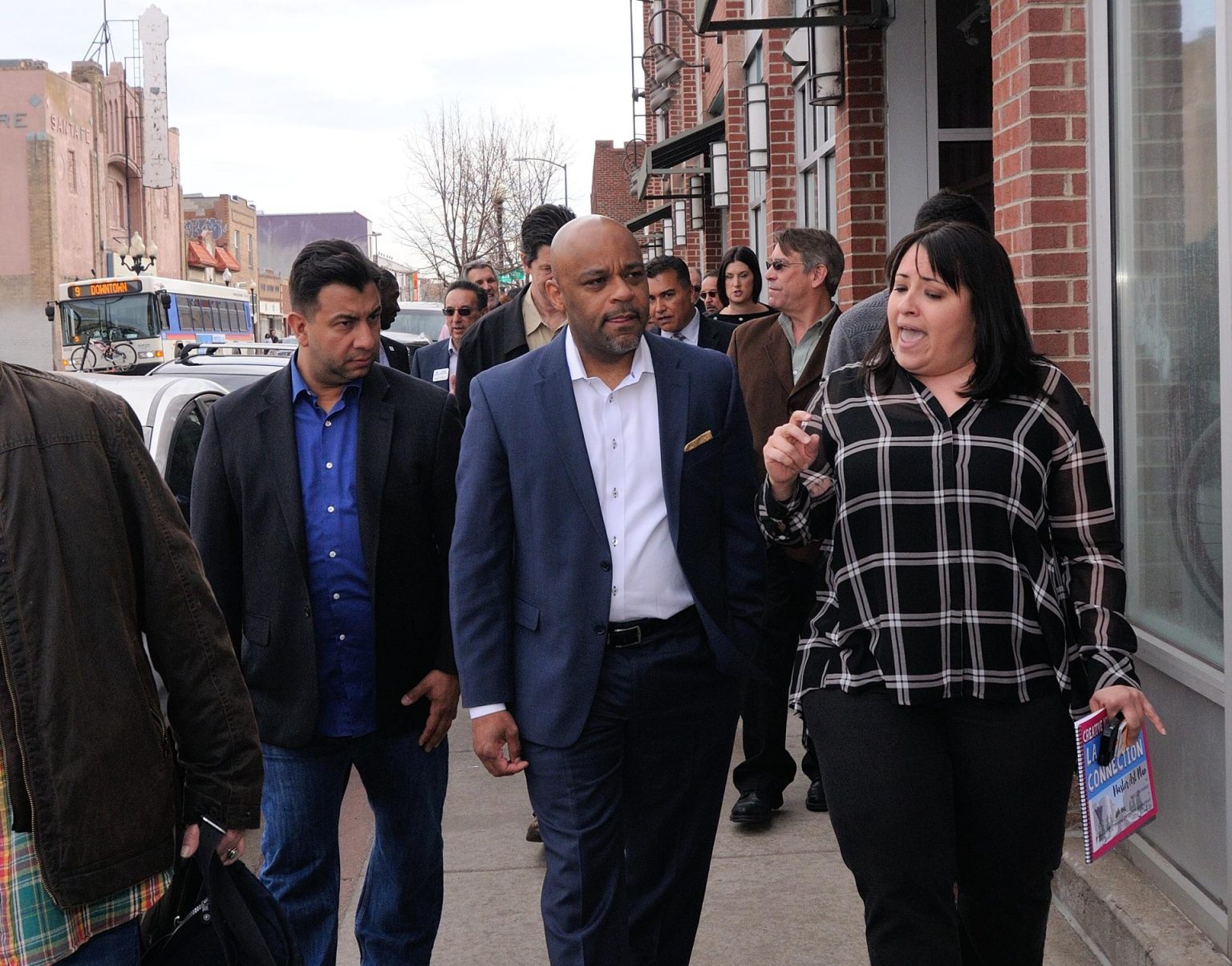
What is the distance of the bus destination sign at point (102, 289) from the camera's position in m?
35.7

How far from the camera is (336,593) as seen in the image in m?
3.86

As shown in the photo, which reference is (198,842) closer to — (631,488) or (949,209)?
(631,488)

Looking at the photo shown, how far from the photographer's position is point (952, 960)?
3256mm

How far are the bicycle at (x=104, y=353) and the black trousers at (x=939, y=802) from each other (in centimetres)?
3236

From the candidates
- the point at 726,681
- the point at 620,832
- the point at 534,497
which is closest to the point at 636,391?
the point at 534,497

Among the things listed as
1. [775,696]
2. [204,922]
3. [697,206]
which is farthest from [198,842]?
[697,206]

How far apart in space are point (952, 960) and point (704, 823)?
0.77 m

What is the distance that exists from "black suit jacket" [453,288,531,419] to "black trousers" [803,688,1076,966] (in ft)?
11.0

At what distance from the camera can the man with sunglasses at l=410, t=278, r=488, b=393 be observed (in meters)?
8.95

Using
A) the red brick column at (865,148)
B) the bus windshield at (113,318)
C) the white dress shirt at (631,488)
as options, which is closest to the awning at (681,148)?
the red brick column at (865,148)

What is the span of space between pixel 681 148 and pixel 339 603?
14.3 meters

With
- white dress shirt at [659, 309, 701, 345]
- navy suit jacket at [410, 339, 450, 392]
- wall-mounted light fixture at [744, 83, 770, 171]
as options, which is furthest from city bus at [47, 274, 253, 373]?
white dress shirt at [659, 309, 701, 345]

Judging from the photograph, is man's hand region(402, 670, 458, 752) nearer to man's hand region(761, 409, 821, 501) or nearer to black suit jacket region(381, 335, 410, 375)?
man's hand region(761, 409, 821, 501)

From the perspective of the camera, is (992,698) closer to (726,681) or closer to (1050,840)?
(1050,840)
